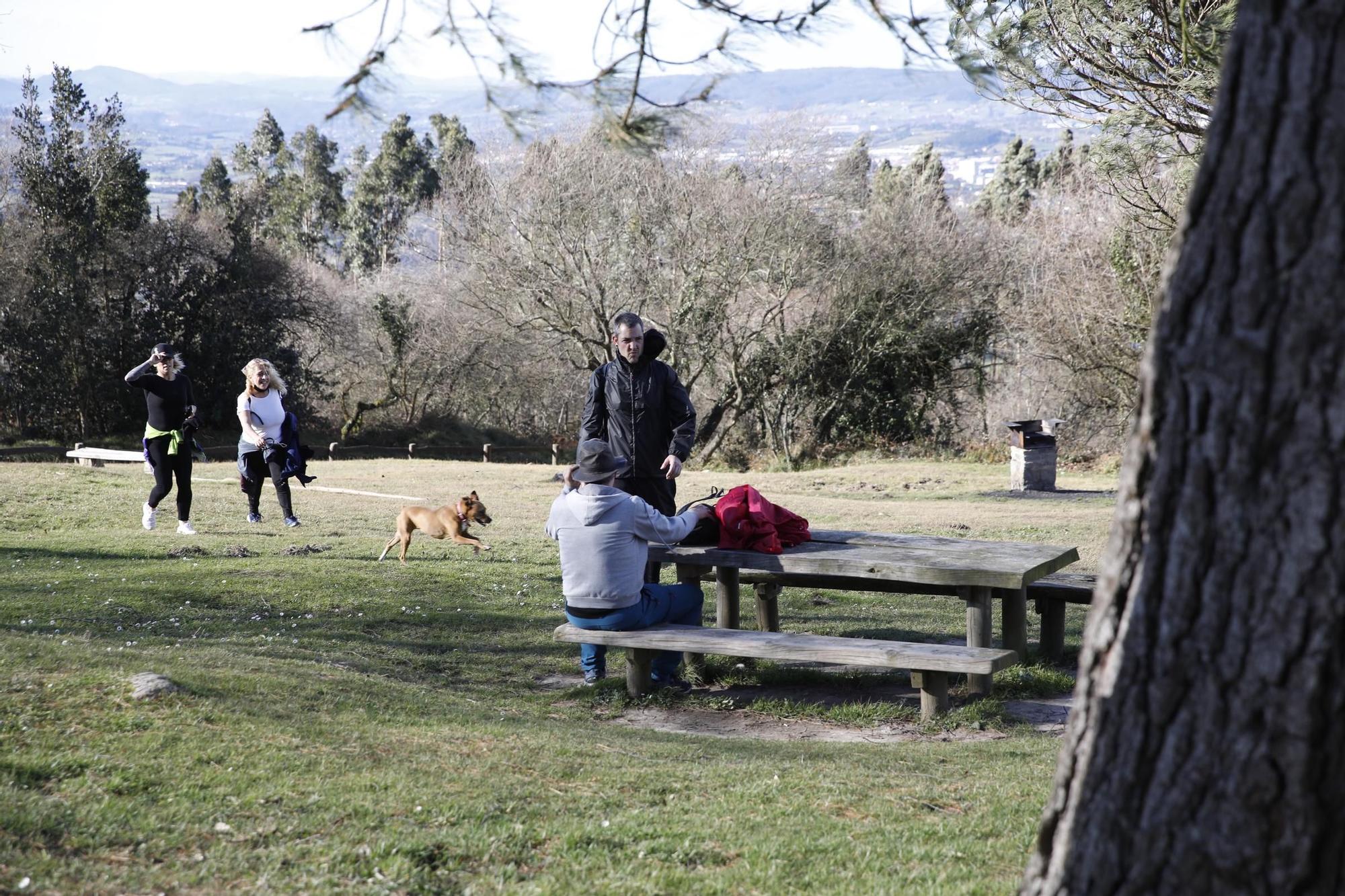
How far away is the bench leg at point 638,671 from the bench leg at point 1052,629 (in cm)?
291

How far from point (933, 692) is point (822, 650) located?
2.54ft

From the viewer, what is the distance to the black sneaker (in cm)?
756

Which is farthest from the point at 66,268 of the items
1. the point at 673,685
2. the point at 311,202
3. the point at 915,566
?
the point at 311,202

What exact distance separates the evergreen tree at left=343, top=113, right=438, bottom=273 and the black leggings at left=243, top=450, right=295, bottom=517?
164 feet

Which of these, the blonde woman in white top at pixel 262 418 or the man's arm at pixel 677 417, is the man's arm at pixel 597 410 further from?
the blonde woman in white top at pixel 262 418

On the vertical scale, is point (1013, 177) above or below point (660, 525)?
above

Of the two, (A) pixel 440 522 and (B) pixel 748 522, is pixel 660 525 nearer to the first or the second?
(B) pixel 748 522

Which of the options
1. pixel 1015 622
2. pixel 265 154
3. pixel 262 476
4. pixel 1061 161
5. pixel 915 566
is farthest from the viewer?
pixel 265 154

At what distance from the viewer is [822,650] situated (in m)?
6.58

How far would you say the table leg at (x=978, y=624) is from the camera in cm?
733

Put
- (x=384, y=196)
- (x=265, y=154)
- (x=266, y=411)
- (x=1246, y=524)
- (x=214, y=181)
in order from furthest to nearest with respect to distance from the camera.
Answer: (x=265, y=154) → (x=214, y=181) → (x=384, y=196) → (x=266, y=411) → (x=1246, y=524)

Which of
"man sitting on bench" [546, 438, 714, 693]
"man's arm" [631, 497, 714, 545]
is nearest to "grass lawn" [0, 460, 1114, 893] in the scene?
"man sitting on bench" [546, 438, 714, 693]

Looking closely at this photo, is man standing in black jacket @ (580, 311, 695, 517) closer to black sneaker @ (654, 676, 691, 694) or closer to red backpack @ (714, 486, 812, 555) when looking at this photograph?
red backpack @ (714, 486, 812, 555)

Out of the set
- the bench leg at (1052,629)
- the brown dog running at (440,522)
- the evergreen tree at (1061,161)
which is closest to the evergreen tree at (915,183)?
the evergreen tree at (1061,161)
